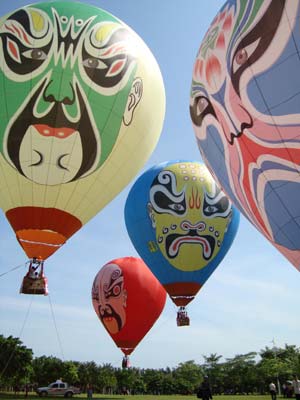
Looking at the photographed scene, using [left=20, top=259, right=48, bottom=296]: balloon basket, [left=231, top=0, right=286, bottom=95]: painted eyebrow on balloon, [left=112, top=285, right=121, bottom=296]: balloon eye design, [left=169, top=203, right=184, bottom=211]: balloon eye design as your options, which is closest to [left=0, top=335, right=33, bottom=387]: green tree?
[left=112, top=285, right=121, bottom=296]: balloon eye design

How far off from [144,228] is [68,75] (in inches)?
341

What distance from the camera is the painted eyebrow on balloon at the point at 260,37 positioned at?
25.4ft

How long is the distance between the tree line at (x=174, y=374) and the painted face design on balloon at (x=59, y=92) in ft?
104

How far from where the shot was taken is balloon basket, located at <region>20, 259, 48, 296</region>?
10.4 metres

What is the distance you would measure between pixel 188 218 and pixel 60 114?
7.92 metres

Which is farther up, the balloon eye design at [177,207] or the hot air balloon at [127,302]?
the balloon eye design at [177,207]

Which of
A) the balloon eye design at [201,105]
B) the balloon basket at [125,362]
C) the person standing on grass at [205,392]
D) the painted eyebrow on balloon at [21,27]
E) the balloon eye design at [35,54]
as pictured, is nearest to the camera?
the person standing on grass at [205,392]

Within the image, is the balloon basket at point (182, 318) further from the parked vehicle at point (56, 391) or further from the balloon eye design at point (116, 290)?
the parked vehicle at point (56, 391)

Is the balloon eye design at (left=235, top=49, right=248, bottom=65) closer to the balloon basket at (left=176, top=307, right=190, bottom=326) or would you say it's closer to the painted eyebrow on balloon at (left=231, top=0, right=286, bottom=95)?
the painted eyebrow on balloon at (left=231, top=0, right=286, bottom=95)

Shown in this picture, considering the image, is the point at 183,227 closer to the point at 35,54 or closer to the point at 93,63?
the point at 93,63

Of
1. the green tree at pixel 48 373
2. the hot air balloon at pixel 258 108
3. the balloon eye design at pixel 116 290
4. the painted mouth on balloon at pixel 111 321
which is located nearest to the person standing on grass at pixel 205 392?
the hot air balloon at pixel 258 108

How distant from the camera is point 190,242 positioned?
1702cm

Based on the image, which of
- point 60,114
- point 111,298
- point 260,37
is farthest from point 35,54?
point 111,298

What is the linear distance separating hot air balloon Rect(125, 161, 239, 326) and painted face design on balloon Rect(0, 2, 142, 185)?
259 inches
